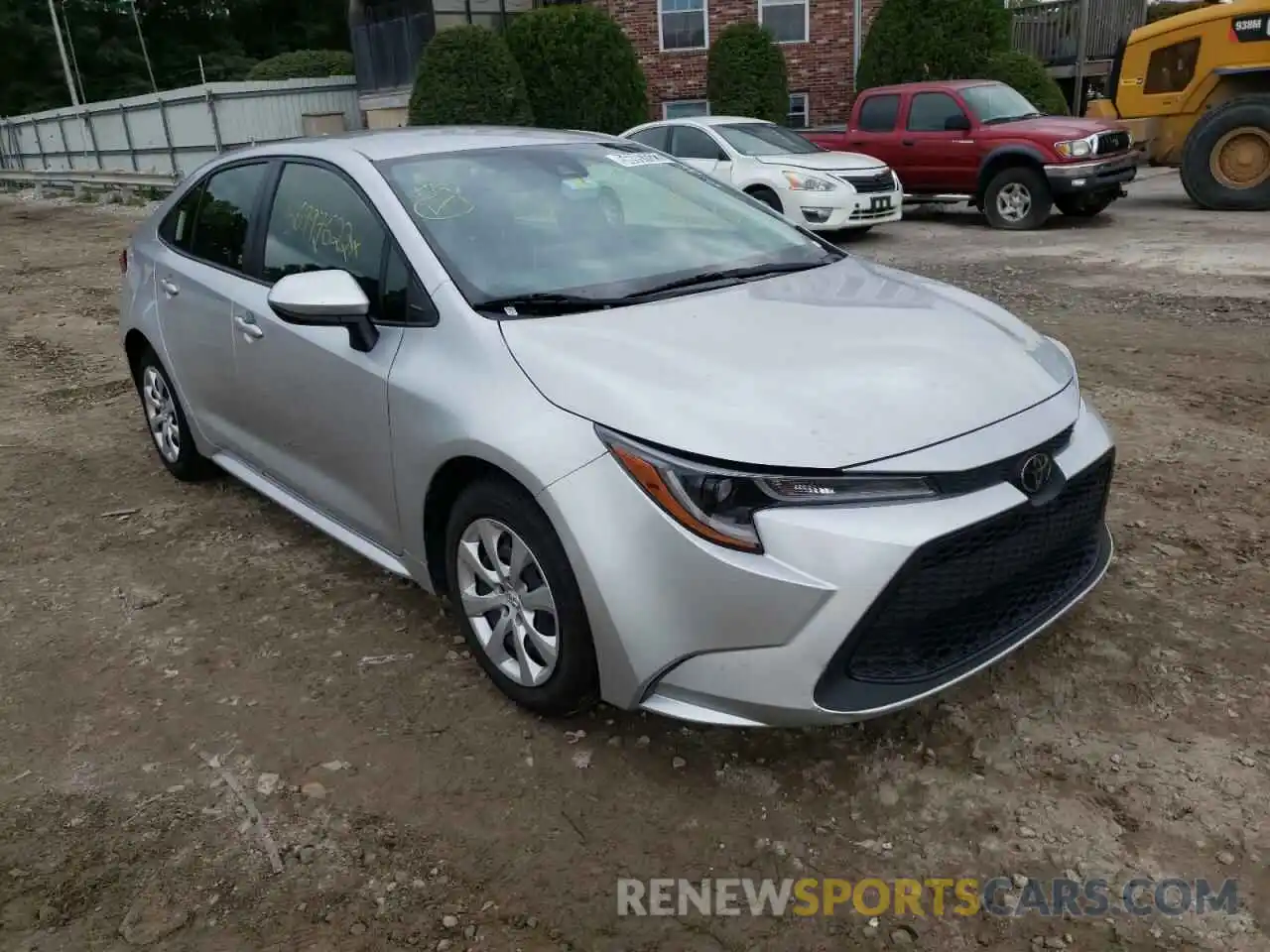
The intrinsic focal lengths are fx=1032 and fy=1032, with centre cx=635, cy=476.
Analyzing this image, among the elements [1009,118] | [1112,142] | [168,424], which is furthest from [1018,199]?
[168,424]

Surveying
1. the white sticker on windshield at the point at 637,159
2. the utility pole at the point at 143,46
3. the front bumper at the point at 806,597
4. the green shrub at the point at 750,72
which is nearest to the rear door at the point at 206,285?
the white sticker on windshield at the point at 637,159

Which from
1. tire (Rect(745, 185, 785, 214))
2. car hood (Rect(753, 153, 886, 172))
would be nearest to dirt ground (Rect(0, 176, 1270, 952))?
tire (Rect(745, 185, 785, 214))

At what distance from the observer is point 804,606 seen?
92.1 inches

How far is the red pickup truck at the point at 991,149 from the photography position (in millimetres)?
11883

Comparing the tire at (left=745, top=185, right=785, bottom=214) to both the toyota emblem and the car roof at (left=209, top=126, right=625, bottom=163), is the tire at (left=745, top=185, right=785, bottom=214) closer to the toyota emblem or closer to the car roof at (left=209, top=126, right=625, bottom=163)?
the car roof at (left=209, top=126, right=625, bottom=163)

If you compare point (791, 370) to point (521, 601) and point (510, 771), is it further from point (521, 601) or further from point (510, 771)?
point (510, 771)

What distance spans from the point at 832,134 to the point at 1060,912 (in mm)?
13670

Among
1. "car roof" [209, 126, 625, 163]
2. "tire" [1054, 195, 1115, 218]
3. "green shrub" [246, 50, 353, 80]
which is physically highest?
"green shrub" [246, 50, 353, 80]

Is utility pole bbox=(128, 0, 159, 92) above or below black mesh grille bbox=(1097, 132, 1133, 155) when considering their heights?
above

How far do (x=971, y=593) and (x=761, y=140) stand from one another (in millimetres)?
11046

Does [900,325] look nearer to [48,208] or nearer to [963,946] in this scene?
[963,946]

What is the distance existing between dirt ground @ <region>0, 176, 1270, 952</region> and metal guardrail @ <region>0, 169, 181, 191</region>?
15.6 metres

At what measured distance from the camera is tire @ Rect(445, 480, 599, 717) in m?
2.67

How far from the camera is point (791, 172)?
38.6 ft
